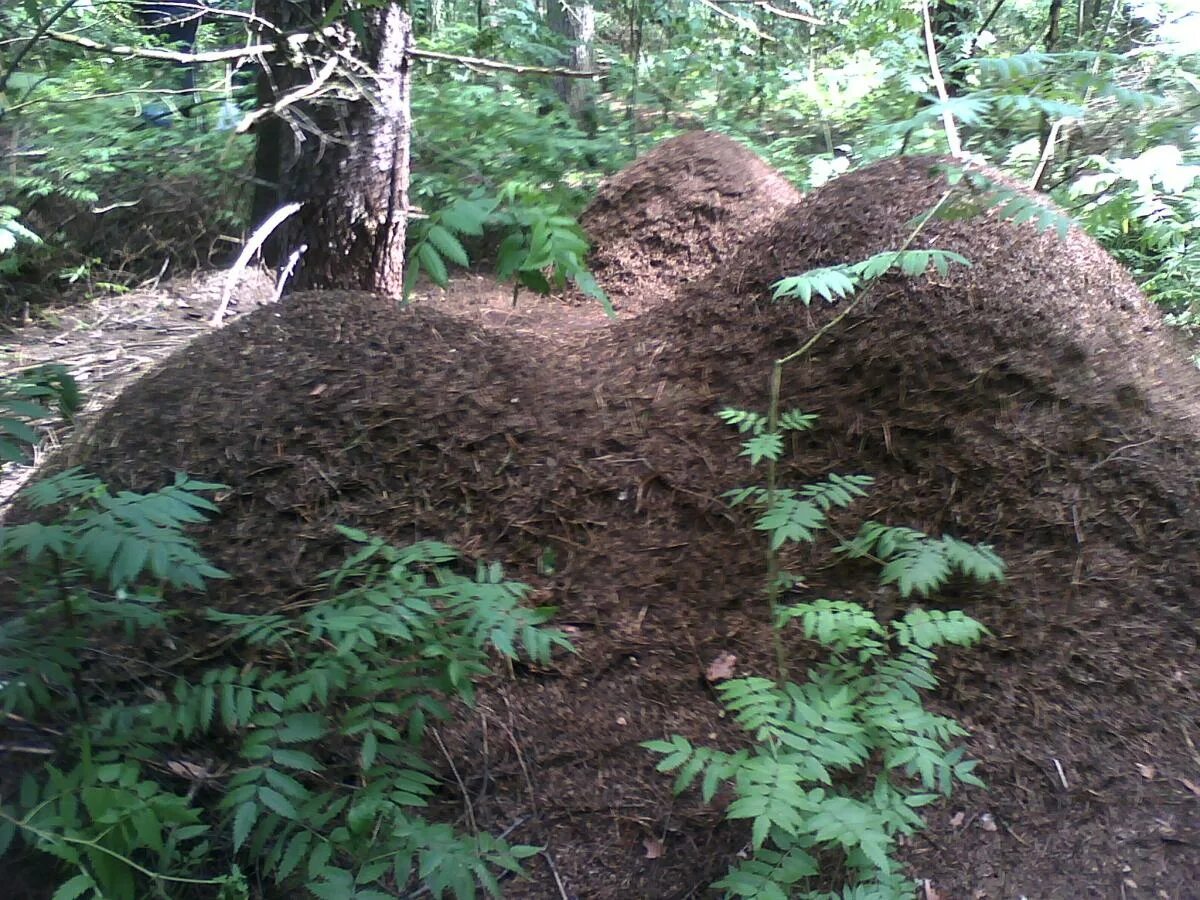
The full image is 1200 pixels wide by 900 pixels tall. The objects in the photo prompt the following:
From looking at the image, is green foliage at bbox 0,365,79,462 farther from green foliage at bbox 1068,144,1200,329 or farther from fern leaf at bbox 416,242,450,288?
green foliage at bbox 1068,144,1200,329

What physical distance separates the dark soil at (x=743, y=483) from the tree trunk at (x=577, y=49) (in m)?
3.87

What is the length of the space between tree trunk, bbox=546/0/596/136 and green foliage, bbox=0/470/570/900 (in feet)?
17.6

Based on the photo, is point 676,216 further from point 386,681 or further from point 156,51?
point 386,681

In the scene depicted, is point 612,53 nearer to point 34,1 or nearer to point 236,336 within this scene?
point 236,336

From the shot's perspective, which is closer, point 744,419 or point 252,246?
point 744,419

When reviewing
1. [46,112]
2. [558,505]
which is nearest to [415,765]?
[558,505]

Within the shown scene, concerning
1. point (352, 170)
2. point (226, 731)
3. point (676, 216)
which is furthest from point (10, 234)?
point (226, 731)

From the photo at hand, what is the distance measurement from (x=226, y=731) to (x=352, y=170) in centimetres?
268

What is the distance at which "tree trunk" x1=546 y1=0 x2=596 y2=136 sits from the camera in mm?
6465

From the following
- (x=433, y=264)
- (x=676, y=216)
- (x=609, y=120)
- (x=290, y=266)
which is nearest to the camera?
(x=433, y=264)

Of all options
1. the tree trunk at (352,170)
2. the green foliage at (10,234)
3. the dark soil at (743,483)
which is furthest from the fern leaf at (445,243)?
the green foliage at (10,234)

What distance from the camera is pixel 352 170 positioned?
12.3ft

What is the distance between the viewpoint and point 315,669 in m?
1.70

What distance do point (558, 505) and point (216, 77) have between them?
5.76m
